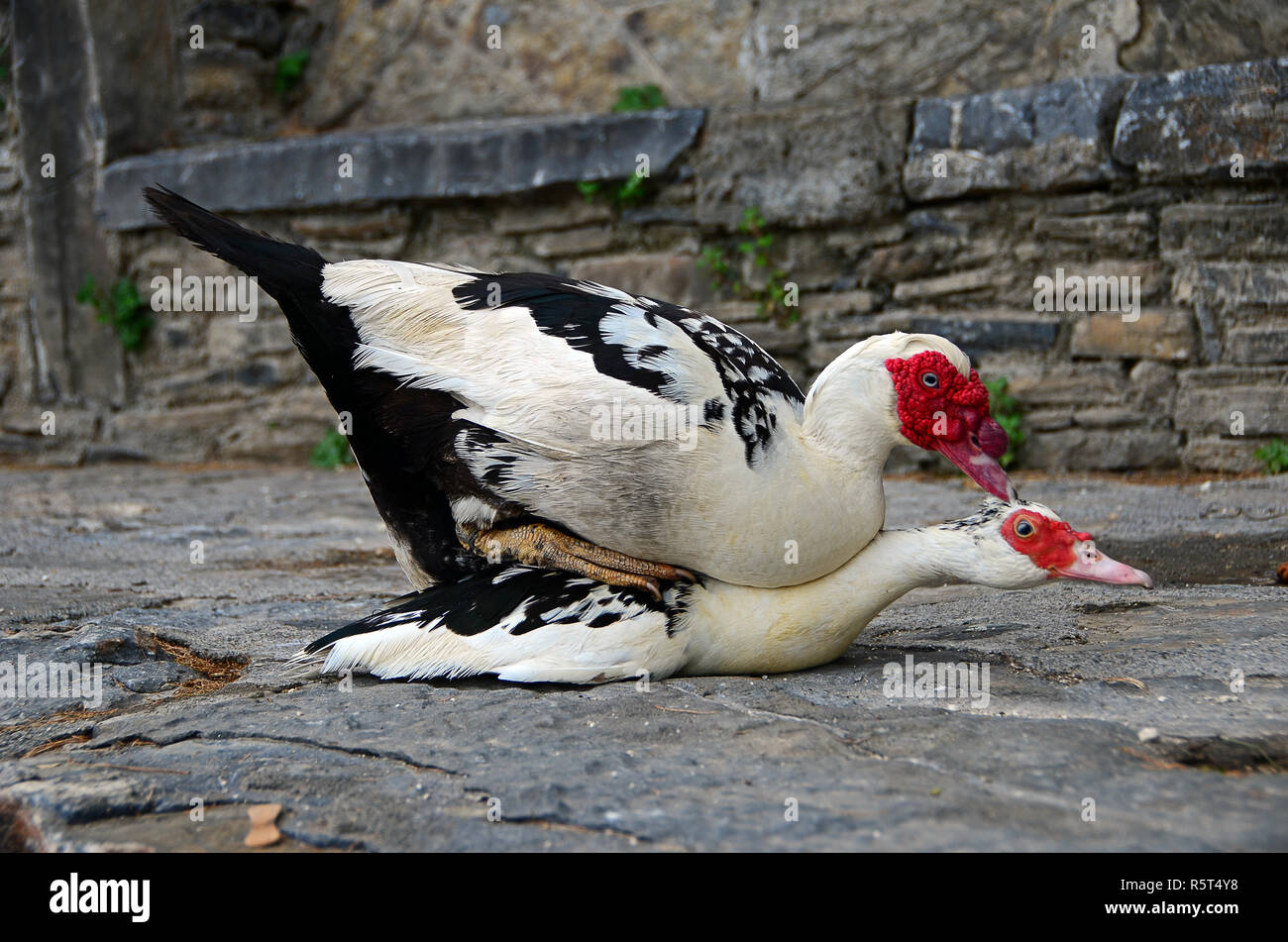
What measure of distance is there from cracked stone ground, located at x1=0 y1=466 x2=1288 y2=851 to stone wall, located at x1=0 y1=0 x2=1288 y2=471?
7.04ft

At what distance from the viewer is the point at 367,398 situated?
8.91 feet

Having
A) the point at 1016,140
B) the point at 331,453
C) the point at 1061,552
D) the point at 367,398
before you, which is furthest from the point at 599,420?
the point at 331,453

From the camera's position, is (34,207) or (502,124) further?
(34,207)

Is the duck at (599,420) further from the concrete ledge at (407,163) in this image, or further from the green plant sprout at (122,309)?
the green plant sprout at (122,309)

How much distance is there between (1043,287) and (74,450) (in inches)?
236

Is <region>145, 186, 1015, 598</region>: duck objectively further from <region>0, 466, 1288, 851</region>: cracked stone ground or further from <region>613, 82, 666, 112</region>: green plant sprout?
<region>613, 82, 666, 112</region>: green plant sprout

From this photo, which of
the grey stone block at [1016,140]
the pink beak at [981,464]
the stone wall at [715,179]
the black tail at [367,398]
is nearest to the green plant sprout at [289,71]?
the stone wall at [715,179]

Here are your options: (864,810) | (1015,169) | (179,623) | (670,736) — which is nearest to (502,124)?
(1015,169)

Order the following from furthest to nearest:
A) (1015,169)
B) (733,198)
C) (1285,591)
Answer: (733,198)
(1015,169)
(1285,591)

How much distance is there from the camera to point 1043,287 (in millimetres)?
5641

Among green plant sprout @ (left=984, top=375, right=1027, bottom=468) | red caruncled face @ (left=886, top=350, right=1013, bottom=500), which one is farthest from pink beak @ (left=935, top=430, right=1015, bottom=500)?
green plant sprout @ (left=984, top=375, right=1027, bottom=468)

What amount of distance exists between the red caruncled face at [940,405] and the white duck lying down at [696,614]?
173 mm

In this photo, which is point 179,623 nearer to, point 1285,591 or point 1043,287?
point 1285,591

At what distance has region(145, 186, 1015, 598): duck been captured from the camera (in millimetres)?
2479
